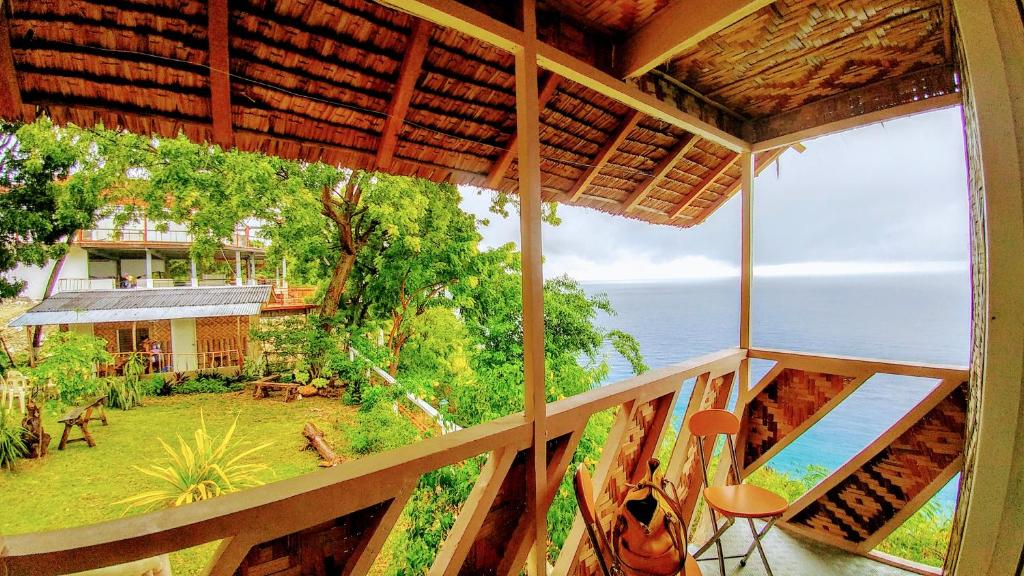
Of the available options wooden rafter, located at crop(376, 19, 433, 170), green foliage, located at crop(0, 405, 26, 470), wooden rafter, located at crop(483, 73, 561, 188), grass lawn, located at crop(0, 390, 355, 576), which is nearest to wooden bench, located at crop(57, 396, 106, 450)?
grass lawn, located at crop(0, 390, 355, 576)

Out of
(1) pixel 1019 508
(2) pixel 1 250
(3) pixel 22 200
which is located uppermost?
(3) pixel 22 200

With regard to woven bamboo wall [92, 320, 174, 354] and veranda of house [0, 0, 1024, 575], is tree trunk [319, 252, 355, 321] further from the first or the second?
veranda of house [0, 0, 1024, 575]

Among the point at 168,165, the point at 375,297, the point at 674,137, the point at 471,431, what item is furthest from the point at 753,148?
the point at 168,165

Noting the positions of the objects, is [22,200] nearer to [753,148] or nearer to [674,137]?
[674,137]

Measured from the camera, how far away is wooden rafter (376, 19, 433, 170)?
5.45 ft

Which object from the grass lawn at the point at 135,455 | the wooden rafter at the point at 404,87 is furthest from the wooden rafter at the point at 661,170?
the grass lawn at the point at 135,455

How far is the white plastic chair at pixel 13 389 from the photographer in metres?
6.02

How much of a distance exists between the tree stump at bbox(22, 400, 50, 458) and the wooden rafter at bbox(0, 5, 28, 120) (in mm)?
7174

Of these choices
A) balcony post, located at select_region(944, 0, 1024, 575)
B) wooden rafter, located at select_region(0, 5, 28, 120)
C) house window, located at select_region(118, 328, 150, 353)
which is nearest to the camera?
balcony post, located at select_region(944, 0, 1024, 575)

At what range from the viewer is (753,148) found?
9.50 feet

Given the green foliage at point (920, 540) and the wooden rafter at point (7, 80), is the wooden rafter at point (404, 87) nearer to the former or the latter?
the wooden rafter at point (7, 80)

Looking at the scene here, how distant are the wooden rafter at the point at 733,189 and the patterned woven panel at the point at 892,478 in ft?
6.45

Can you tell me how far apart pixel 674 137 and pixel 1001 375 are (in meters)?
2.57

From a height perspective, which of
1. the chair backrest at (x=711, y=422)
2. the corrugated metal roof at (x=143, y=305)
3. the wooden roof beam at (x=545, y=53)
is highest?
the wooden roof beam at (x=545, y=53)
